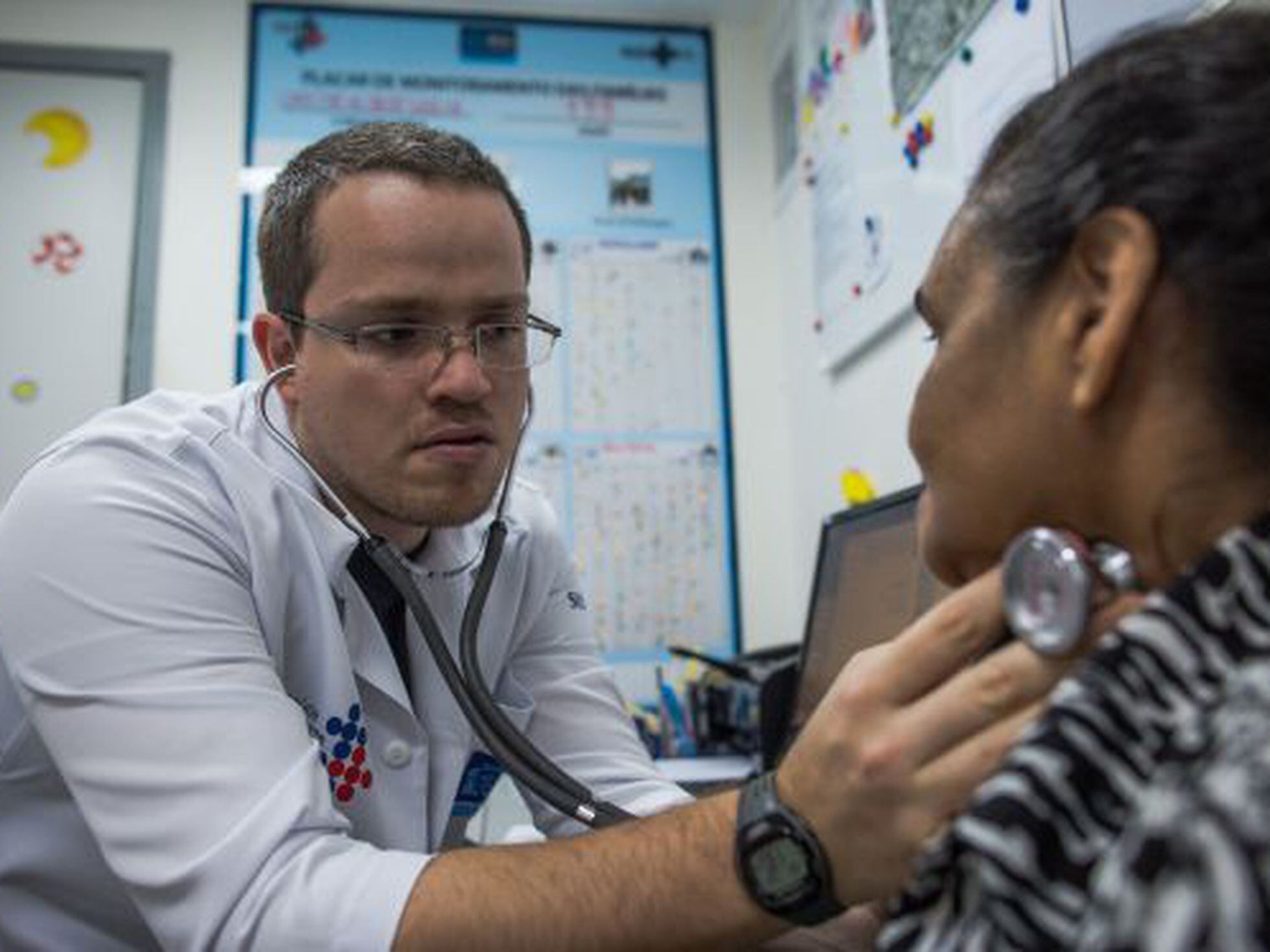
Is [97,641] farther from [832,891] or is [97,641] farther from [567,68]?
[567,68]

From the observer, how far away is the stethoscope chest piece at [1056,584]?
1.49 feet

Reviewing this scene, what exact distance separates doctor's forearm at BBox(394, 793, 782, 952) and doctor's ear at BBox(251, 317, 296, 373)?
62 cm

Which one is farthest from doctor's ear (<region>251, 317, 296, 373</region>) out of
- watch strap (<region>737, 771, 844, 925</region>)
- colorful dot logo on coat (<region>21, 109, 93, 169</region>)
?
colorful dot logo on coat (<region>21, 109, 93, 169</region>)

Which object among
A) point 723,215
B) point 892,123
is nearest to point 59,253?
point 723,215

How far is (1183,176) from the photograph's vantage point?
464 millimetres

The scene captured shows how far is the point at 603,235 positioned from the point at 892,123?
94 cm

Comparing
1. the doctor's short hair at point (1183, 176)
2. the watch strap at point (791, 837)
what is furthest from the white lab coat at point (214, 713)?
the doctor's short hair at point (1183, 176)

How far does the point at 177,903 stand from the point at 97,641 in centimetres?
21

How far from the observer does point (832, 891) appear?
1.92ft

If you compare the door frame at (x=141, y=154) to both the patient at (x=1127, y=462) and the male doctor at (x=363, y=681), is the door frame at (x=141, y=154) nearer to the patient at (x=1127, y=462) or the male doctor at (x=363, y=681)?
the male doctor at (x=363, y=681)

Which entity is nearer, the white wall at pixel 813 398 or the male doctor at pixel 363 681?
the male doctor at pixel 363 681

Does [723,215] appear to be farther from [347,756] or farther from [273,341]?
[347,756]

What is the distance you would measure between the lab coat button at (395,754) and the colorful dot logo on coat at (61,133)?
1919 mm

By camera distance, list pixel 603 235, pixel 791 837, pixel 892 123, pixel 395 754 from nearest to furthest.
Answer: pixel 791 837 < pixel 395 754 < pixel 892 123 < pixel 603 235
